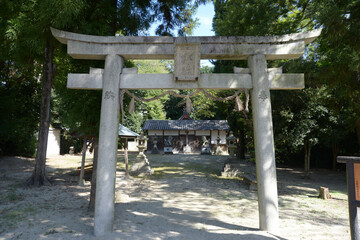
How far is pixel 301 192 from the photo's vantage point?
26.9ft

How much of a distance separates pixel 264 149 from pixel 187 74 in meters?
2.09

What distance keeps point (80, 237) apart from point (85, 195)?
12.2 ft

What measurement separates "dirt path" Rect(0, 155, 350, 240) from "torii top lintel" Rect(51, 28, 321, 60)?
3.50 m

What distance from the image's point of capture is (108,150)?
403 cm

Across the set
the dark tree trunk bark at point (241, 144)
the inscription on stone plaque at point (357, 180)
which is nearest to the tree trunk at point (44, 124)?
the inscription on stone plaque at point (357, 180)

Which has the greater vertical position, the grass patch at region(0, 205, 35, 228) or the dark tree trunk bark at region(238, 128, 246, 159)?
the dark tree trunk bark at region(238, 128, 246, 159)

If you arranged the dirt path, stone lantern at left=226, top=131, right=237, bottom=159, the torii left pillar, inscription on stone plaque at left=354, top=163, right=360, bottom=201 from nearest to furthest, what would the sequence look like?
inscription on stone plaque at left=354, top=163, right=360, bottom=201 → the torii left pillar → the dirt path → stone lantern at left=226, top=131, right=237, bottom=159

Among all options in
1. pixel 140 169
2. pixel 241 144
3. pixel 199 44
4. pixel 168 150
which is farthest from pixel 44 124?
pixel 168 150

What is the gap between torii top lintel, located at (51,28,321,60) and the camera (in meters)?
4.27

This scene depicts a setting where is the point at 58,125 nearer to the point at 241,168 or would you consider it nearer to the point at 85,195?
the point at 85,195

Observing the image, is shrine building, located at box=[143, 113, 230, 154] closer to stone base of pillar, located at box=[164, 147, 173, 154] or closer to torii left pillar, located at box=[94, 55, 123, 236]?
stone base of pillar, located at box=[164, 147, 173, 154]

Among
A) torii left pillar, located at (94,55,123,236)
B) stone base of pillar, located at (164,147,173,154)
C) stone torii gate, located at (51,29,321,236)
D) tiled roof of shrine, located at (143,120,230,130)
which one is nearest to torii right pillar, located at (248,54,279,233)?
stone torii gate, located at (51,29,321,236)

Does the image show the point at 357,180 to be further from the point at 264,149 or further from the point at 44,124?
the point at 44,124

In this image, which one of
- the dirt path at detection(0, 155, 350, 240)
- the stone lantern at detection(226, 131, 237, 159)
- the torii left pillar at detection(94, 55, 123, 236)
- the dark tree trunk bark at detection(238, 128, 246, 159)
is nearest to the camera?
the torii left pillar at detection(94, 55, 123, 236)
